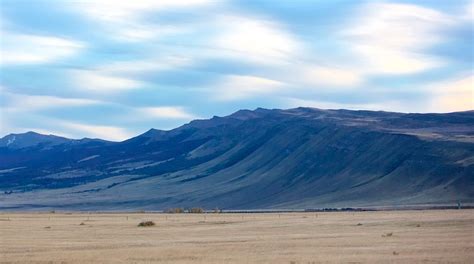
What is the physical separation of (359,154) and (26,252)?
466 feet

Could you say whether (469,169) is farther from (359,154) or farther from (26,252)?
(26,252)

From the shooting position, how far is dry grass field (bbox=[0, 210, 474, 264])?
3948 cm

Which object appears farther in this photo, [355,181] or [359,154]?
[359,154]

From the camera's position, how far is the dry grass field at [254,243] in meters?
39.5

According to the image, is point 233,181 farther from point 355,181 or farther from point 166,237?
point 166,237

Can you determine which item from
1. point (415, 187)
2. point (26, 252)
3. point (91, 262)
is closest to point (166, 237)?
point (26, 252)

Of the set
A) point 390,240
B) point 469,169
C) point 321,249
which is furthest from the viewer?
point 469,169

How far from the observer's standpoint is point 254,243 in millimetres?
49031

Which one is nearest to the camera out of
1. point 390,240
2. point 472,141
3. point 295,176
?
point 390,240

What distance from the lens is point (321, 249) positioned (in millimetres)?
43844

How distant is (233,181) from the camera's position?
193 m

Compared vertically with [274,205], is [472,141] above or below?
above

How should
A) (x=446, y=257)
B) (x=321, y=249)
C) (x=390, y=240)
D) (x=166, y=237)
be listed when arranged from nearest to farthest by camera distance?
(x=446, y=257), (x=321, y=249), (x=390, y=240), (x=166, y=237)

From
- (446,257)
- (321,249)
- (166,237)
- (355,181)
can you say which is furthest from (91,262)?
(355,181)
